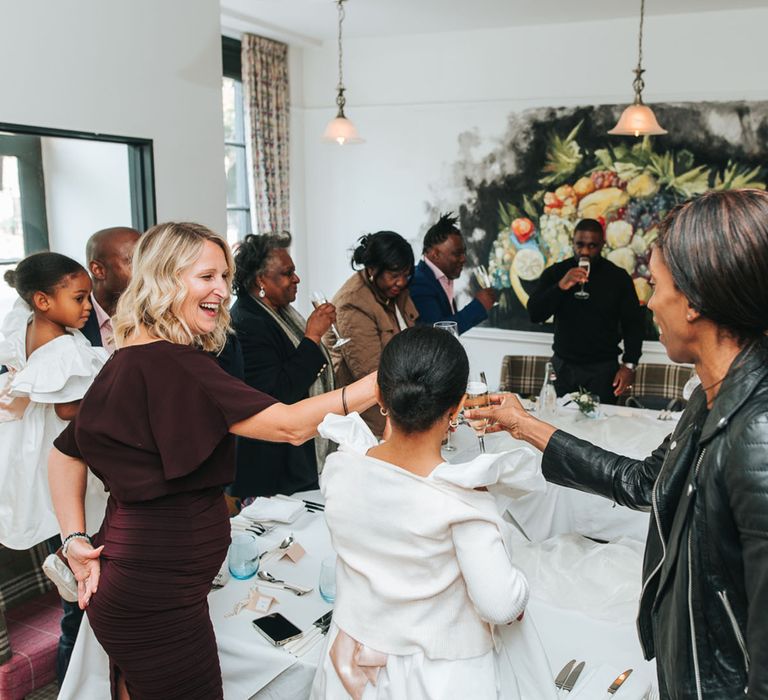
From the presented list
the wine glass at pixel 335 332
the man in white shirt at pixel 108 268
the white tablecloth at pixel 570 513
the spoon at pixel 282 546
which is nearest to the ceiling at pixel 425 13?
the wine glass at pixel 335 332

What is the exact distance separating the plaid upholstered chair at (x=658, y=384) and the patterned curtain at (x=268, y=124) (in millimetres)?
3486

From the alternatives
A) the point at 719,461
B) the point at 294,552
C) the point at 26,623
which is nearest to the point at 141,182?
the point at 26,623

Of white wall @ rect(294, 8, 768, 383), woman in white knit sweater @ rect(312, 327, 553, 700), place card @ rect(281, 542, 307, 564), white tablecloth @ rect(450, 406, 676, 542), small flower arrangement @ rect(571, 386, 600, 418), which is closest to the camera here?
woman in white knit sweater @ rect(312, 327, 553, 700)

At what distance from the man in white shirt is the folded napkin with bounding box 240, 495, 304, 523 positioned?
33.4 inches

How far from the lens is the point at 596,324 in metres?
4.83

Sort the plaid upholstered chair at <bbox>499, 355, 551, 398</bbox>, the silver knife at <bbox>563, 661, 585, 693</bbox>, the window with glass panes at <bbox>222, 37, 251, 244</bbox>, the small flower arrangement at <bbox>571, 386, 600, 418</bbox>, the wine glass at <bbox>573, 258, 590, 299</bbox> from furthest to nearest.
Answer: the window with glass panes at <bbox>222, 37, 251, 244</bbox> < the plaid upholstered chair at <bbox>499, 355, 551, 398</bbox> < the wine glass at <bbox>573, 258, 590, 299</bbox> < the small flower arrangement at <bbox>571, 386, 600, 418</bbox> < the silver knife at <bbox>563, 661, 585, 693</bbox>

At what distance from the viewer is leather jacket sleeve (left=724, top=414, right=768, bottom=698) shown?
103 cm

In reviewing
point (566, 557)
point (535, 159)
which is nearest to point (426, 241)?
point (535, 159)

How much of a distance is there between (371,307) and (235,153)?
3699 mm

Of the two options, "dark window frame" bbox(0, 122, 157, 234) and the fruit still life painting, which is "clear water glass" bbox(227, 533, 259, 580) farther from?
the fruit still life painting

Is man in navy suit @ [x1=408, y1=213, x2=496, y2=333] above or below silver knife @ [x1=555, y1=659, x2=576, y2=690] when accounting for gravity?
above

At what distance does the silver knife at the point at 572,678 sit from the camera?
1.63 meters

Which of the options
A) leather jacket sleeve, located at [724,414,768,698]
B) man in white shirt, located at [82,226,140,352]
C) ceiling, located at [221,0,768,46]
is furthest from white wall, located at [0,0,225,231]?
leather jacket sleeve, located at [724,414,768,698]

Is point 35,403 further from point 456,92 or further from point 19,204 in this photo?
point 456,92
